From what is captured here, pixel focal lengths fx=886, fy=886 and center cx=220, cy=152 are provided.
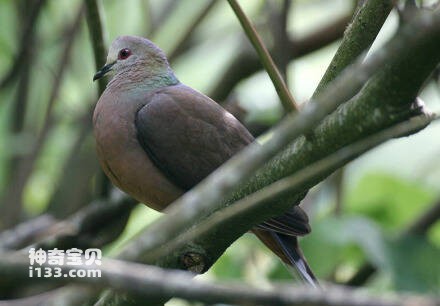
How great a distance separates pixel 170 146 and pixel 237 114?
0.97 metres

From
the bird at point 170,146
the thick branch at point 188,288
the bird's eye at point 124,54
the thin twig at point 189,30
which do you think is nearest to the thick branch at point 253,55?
the thin twig at point 189,30

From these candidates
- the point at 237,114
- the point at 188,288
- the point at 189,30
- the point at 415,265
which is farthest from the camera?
the point at 189,30

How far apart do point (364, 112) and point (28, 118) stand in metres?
3.81

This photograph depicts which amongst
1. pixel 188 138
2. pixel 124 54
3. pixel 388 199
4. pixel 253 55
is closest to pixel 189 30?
pixel 253 55

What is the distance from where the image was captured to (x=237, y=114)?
471 cm

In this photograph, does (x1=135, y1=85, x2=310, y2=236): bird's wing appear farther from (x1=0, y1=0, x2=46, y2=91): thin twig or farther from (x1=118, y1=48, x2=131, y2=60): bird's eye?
(x1=0, y1=0, x2=46, y2=91): thin twig

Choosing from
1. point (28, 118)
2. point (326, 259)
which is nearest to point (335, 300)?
point (326, 259)

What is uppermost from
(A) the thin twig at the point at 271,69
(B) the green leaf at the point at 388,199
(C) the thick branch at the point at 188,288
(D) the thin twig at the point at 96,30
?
(D) the thin twig at the point at 96,30

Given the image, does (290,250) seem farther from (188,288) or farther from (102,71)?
(188,288)

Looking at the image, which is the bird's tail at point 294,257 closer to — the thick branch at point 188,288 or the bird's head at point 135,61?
the bird's head at point 135,61

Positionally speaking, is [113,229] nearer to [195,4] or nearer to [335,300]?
[195,4]

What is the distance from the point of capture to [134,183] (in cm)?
369

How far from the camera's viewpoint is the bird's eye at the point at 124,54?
4320 mm

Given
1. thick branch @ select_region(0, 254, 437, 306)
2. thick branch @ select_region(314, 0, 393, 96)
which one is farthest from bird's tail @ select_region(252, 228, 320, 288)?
thick branch @ select_region(0, 254, 437, 306)
